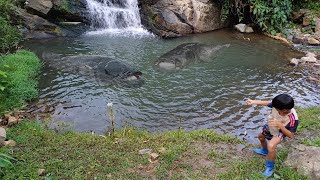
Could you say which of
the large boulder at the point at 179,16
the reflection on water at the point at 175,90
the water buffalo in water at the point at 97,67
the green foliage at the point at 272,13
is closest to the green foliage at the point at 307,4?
the green foliage at the point at 272,13

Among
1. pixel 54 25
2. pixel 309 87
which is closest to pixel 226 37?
pixel 309 87

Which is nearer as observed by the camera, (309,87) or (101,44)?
(309,87)

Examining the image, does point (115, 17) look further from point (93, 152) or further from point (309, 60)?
point (93, 152)

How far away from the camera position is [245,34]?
1406cm

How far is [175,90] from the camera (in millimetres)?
8797

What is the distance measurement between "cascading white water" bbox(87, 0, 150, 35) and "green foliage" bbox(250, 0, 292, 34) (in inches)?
198

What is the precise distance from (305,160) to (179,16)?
10.6 metres

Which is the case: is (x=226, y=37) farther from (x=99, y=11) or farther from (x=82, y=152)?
(x=82, y=152)

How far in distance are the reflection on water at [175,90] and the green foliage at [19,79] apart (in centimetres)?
32

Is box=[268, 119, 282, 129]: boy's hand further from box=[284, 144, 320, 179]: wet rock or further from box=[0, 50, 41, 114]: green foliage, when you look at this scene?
box=[0, 50, 41, 114]: green foliage

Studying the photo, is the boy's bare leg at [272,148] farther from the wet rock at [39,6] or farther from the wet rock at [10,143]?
the wet rock at [39,6]

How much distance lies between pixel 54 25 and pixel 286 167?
11.3 m

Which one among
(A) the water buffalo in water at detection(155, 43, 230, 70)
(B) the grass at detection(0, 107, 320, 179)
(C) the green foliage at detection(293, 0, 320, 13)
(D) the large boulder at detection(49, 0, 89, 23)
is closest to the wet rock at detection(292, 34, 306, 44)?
(C) the green foliage at detection(293, 0, 320, 13)

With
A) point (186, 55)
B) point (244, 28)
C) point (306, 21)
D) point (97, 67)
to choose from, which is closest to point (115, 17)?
point (186, 55)
